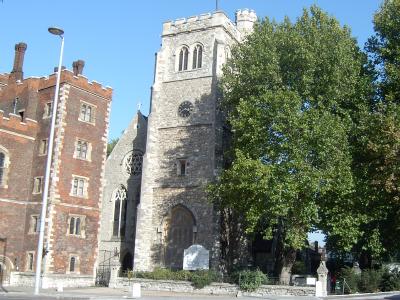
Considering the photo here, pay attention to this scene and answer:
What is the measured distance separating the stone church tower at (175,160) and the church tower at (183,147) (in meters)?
0.07

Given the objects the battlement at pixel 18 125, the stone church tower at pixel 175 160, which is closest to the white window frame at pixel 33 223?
the battlement at pixel 18 125

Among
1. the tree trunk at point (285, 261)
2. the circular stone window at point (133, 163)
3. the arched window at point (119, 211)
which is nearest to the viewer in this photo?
the tree trunk at point (285, 261)

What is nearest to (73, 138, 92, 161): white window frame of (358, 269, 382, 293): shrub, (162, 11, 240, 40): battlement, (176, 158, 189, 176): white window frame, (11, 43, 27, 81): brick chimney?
(176, 158, 189, 176): white window frame

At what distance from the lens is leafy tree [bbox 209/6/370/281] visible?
28.1m

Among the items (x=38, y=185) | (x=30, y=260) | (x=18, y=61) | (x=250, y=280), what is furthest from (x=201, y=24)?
(x=30, y=260)

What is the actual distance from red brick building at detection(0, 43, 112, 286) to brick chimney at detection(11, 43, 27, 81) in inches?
41.3

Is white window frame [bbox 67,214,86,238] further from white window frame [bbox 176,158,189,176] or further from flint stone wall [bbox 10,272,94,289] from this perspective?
white window frame [bbox 176,158,189,176]

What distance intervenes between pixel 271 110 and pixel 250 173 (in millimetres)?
3868

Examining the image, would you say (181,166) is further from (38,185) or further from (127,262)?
(38,185)

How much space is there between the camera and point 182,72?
39688mm

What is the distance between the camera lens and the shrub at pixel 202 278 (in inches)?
1186

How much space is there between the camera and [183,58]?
133ft

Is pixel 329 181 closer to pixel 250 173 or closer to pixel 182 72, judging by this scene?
pixel 250 173

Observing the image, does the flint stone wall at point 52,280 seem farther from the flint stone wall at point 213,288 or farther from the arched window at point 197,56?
→ the arched window at point 197,56
